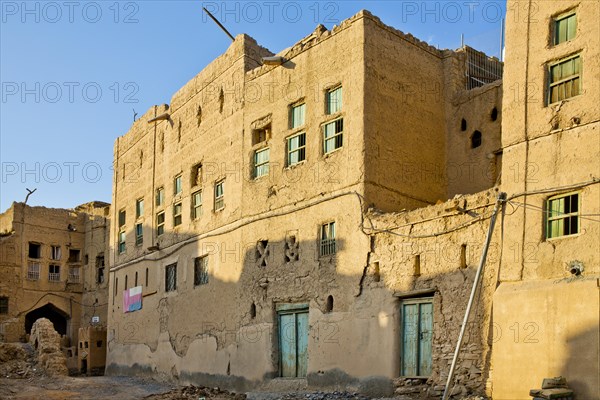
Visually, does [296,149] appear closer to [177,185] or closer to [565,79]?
[177,185]

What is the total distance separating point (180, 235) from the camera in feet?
80.8

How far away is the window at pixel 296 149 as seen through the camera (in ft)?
63.5

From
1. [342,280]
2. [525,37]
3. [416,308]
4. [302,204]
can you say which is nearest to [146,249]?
[302,204]

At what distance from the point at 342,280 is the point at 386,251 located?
4.94 ft

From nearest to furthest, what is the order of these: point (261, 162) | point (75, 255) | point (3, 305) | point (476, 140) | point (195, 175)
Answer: point (476, 140), point (261, 162), point (195, 175), point (3, 305), point (75, 255)

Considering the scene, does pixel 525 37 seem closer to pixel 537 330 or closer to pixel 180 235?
pixel 537 330

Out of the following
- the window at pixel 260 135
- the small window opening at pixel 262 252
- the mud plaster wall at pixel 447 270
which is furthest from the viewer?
the window at pixel 260 135

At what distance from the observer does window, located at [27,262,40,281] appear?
3912 centimetres

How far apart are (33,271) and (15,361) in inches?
588

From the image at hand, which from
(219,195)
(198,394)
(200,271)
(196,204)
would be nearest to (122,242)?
(196,204)

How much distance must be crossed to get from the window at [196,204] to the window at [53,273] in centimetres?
1893

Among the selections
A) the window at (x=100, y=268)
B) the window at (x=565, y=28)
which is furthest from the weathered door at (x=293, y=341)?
the window at (x=100, y=268)

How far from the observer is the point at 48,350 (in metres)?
26.0

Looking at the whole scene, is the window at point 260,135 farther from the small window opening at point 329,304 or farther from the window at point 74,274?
the window at point 74,274
